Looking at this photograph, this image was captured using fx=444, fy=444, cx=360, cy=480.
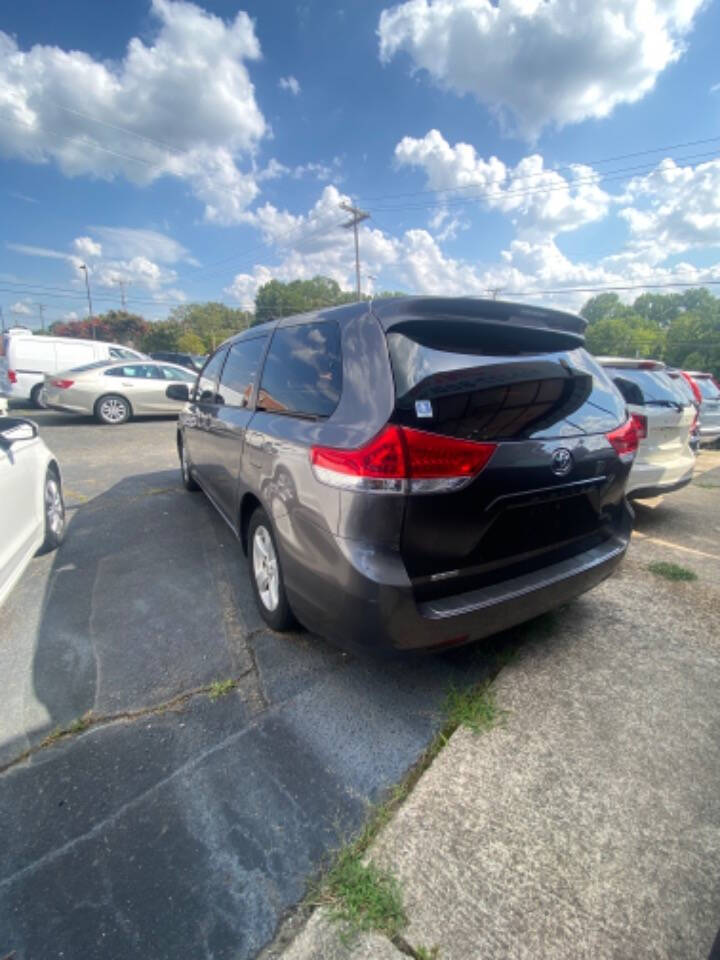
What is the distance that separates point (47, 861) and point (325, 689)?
1.16m

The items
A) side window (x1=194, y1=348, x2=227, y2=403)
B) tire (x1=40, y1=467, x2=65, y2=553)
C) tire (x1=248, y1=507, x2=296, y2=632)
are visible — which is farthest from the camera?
side window (x1=194, y1=348, x2=227, y2=403)

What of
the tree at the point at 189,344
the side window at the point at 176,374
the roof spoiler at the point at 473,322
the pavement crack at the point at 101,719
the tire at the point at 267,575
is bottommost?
the pavement crack at the point at 101,719

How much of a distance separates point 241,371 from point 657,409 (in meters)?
3.75

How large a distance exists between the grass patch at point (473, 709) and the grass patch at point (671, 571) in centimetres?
211

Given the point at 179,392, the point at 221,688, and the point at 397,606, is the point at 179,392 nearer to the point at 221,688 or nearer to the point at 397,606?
the point at 221,688

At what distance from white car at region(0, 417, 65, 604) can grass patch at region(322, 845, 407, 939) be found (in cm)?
238

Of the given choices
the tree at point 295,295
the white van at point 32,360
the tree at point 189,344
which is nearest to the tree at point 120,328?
the tree at point 189,344

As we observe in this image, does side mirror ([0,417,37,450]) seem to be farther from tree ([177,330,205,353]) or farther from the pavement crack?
tree ([177,330,205,353])

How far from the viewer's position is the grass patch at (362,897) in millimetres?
1253

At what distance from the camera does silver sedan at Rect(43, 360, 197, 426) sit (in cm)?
1015

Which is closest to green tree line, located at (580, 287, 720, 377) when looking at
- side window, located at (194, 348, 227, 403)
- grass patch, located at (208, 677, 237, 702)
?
side window, located at (194, 348, 227, 403)

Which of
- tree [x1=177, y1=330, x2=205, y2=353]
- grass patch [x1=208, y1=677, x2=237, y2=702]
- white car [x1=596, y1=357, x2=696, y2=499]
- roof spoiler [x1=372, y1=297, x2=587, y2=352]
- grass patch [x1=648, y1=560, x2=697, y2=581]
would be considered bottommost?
grass patch [x1=208, y1=677, x2=237, y2=702]

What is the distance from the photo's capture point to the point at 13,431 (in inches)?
117

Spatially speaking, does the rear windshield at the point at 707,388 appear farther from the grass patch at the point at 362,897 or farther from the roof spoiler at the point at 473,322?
the grass patch at the point at 362,897
